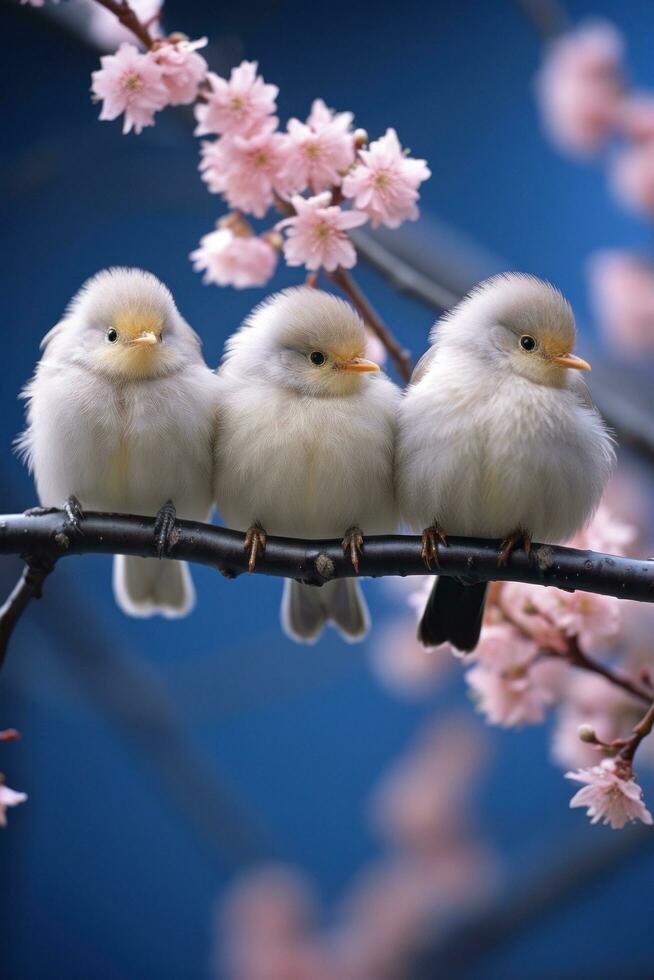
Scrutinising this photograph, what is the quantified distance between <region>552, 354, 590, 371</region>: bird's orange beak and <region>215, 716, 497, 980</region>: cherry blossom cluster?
6.37 feet

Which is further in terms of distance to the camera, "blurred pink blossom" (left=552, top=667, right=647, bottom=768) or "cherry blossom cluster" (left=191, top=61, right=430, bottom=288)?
"blurred pink blossom" (left=552, top=667, right=647, bottom=768)

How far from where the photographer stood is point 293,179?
5.24 feet

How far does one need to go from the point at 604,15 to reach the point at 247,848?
2711 mm

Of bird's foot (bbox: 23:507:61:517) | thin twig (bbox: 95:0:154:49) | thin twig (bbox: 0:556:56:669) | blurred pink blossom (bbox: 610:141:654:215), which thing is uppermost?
blurred pink blossom (bbox: 610:141:654:215)

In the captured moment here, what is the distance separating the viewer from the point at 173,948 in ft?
10.2

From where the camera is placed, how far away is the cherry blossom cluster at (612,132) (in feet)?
8.93

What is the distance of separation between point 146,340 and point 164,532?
0.26 metres

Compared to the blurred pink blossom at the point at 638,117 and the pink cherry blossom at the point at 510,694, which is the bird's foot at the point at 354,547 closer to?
the pink cherry blossom at the point at 510,694

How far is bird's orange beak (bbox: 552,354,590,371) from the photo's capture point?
139cm

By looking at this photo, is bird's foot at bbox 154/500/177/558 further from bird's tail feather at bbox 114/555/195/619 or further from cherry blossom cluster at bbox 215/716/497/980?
cherry blossom cluster at bbox 215/716/497/980

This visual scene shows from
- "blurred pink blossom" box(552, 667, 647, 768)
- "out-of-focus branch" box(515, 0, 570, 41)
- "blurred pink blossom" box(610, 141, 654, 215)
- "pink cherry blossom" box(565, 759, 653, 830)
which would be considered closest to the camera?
"pink cherry blossom" box(565, 759, 653, 830)

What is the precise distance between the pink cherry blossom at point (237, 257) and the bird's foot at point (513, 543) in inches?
25.0

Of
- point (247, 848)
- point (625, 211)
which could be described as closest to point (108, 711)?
point (247, 848)

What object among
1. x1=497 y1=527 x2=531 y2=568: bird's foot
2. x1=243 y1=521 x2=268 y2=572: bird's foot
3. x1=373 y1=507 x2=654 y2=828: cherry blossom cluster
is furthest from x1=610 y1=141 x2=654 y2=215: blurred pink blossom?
x1=243 y1=521 x2=268 y2=572: bird's foot
